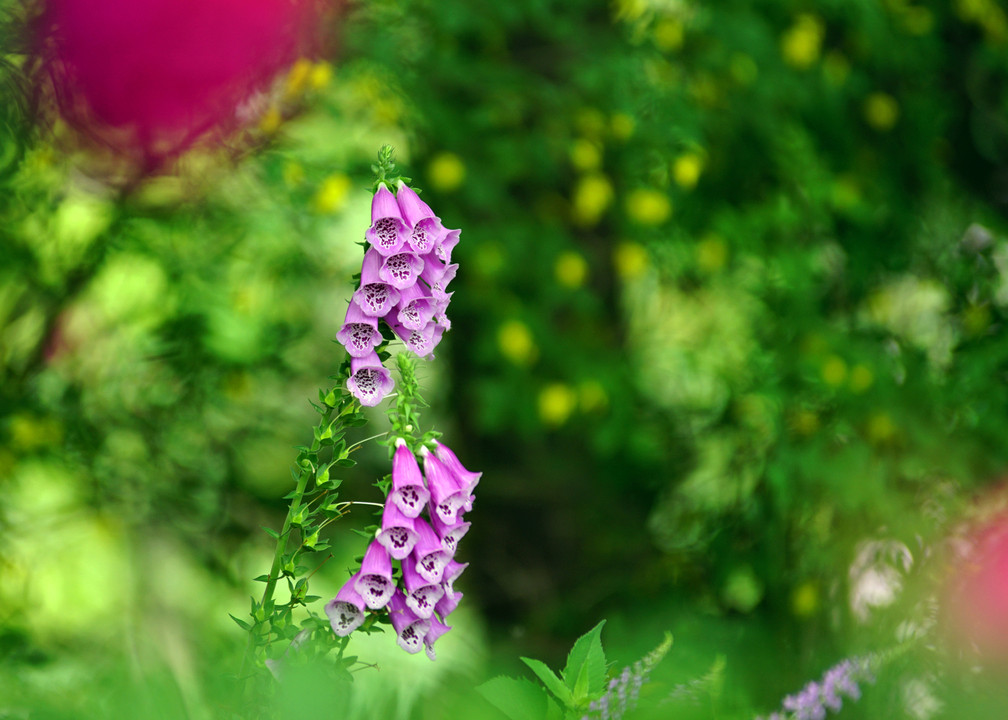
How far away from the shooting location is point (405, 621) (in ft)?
2.74

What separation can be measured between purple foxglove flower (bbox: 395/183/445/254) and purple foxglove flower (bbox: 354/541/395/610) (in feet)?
0.86

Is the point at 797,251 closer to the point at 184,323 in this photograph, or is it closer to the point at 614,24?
the point at 614,24

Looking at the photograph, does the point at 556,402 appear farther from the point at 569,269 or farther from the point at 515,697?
the point at 515,697

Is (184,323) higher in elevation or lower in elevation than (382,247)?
higher

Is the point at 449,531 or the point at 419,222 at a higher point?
the point at 419,222

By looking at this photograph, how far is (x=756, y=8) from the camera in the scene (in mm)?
2203

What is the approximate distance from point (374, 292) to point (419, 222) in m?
0.08

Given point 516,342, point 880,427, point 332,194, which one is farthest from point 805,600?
point 332,194

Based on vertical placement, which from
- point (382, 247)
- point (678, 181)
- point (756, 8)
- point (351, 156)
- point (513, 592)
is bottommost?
point (382, 247)

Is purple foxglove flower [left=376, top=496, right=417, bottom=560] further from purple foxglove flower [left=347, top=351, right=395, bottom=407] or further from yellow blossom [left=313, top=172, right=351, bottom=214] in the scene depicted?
yellow blossom [left=313, top=172, right=351, bottom=214]

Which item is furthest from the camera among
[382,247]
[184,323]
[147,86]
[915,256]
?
[915,256]

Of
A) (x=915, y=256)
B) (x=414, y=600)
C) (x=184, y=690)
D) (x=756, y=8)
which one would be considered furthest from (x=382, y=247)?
(x=915, y=256)

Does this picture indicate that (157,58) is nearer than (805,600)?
Yes

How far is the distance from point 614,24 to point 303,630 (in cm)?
173
